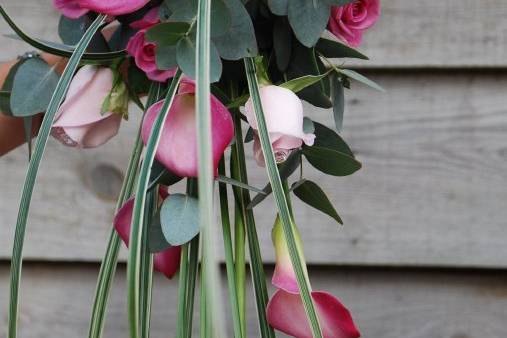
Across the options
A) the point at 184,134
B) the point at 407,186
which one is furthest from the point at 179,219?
the point at 407,186

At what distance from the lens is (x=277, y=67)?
44 cm

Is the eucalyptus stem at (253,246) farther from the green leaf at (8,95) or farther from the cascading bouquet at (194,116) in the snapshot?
the green leaf at (8,95)

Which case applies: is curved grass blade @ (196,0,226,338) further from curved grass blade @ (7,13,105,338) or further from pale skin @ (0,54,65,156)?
pale skin @ (0,54,65,156)

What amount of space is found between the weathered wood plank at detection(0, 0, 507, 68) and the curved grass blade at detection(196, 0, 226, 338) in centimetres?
61

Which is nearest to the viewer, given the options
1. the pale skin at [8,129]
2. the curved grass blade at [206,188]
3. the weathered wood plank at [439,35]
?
the curved grass blade at [206,188]

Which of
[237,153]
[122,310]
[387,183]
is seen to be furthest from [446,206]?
[237,153]

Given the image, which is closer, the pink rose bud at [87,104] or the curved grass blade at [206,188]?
the curved grass blade at [206,188]

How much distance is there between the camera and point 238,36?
37 cm

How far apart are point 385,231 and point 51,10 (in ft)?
1.58

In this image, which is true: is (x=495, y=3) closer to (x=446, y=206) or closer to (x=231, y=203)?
(x=446, y=206)

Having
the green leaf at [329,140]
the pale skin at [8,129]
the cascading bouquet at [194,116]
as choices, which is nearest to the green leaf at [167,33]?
the cascading bouquet at [194,116]

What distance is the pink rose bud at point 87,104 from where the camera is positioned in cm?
41

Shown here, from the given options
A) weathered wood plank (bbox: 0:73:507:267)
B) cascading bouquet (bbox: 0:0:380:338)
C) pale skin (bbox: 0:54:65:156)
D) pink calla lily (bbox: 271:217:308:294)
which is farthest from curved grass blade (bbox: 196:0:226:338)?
weathered wood plank (bbox: 0:73:507:267)

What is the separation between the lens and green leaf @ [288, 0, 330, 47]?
386mm
